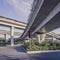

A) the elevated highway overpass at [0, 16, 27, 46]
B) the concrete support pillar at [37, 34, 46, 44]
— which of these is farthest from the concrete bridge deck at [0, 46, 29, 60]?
the elevated highway overpass at [0, 16, 27, 46]

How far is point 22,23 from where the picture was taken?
83.2 metres

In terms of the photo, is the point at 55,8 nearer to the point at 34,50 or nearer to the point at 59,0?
the point at 59,0

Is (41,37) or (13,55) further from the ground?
(41,37)

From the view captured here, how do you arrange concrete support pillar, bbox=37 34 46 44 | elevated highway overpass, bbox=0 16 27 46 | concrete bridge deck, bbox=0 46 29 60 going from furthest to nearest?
elevated highway overpass, bbox=0 16 27 46 < concrete support pillar, bbox=37 34 46 44 < concrete bridge deck, bbox=0 46 29 60

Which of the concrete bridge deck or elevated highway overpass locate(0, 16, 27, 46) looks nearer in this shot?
the concrete bridge deck

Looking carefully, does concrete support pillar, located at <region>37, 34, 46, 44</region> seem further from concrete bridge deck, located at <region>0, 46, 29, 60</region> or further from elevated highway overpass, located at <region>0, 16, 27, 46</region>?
elevated highway overpass, located at <region>0, 16, 27, 46</region>

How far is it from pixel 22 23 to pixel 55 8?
61.8 meters

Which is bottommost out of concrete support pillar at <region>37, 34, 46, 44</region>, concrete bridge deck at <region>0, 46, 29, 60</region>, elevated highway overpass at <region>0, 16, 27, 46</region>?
concrete bridge deck at <region>0, 46, 29, 60</region>

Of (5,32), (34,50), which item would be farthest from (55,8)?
(5,32)

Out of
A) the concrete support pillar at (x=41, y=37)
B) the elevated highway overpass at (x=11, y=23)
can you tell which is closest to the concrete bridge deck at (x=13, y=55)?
the concrete support pillar at (x=41, y=37)

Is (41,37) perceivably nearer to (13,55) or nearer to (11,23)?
(13,55)

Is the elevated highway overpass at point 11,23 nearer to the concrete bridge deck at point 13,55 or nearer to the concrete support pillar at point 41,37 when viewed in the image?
the concrete support pillar at point 41,37

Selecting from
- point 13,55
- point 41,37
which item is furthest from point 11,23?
point 13,55

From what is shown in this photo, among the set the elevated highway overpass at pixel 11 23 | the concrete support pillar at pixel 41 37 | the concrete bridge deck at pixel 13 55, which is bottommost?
the concrete bridge deck at pixel 13 55
